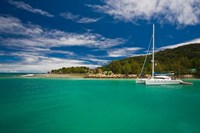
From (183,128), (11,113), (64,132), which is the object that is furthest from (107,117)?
(11,113)

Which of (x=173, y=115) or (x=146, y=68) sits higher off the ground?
(x=146, y=68)

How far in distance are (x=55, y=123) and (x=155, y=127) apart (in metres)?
6.57

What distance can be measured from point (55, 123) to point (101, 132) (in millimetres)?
3505

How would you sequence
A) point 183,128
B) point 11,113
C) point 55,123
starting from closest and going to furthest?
1. point 183,128
2. point 55,123
3. point 11,113

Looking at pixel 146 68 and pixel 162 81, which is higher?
pixel 146 68

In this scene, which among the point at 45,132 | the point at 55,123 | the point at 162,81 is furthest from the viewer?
the point at 162,81

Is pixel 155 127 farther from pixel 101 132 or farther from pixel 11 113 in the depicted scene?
pixel 11 113

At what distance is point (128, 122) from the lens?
490 inches

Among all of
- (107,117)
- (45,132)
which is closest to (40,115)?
(45,132)

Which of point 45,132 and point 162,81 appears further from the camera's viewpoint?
point 162,81

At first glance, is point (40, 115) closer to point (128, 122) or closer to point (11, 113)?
point (11, 113)

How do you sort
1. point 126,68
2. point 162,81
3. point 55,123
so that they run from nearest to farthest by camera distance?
point 55,123, point 162,81, point 126,68

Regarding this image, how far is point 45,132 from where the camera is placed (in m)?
10.3

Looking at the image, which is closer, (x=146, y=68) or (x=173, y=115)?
(x=173, y=115)
